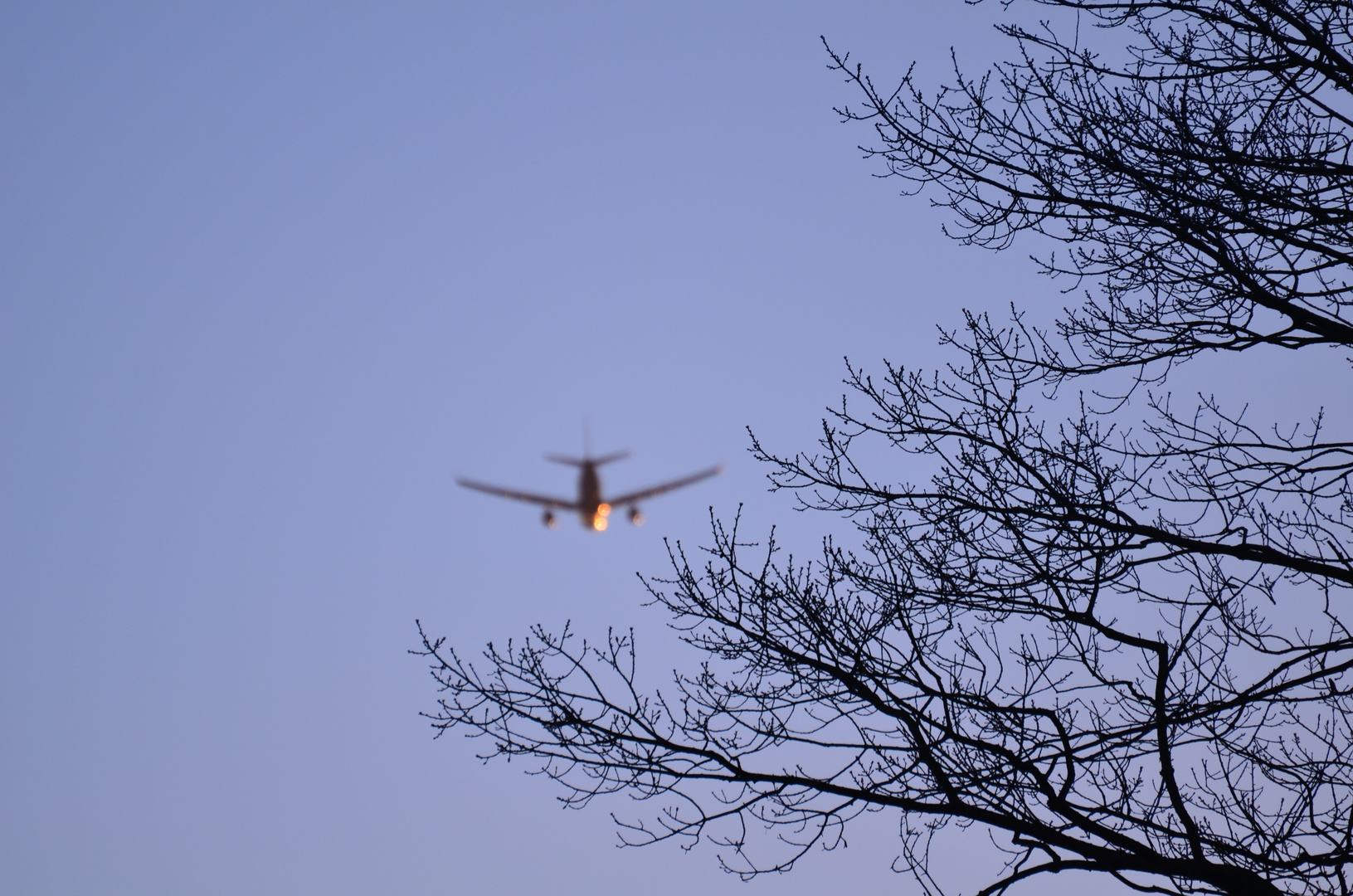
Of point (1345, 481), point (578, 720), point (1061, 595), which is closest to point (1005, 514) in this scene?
point (1061, 595)

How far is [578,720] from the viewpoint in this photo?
5.39m

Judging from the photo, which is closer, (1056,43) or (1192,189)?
(1192,189)

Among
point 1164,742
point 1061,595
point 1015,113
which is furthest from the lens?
point 1015,113

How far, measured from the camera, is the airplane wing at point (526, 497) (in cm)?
4316

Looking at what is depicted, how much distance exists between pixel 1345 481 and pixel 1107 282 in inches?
55.8

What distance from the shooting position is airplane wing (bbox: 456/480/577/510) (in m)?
43.2

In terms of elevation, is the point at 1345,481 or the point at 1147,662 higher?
the point at 1345,481

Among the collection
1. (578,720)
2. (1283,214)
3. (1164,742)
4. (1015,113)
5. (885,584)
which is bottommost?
(1164,742)

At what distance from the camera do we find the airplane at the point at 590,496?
4497 cm

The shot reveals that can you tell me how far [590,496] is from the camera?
159 ft

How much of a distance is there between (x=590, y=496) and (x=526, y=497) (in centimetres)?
412

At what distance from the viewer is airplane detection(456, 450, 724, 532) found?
45.0 m

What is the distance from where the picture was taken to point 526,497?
4503cm

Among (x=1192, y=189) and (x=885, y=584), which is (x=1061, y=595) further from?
(x=1192, y=189)
